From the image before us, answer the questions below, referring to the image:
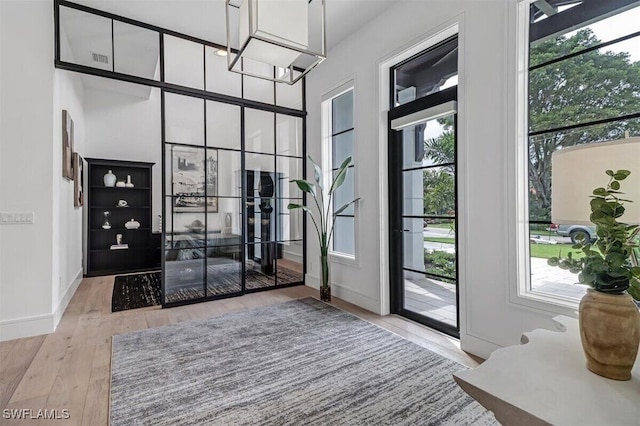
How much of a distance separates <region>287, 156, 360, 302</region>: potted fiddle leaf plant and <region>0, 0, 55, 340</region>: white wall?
2.48 m

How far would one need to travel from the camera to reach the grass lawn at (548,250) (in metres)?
2.12

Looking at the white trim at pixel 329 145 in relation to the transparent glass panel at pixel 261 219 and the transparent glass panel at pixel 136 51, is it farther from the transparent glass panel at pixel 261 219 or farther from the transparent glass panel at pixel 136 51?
the transparent glass panel at pixel 136 51

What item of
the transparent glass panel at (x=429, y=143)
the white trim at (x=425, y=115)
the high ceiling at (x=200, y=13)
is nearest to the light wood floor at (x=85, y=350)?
the transparent glass panel at (x=429, y=143)

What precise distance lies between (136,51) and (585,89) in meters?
4.35

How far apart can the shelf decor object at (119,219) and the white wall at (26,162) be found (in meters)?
2.78

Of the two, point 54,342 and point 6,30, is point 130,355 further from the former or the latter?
point 6,30

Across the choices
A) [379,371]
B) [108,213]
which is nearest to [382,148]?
[379,371]

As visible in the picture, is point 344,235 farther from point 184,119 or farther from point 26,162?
point 26,162

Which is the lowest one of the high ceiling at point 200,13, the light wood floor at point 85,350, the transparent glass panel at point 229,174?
the light wood floor at point 85,350

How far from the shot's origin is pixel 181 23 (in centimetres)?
360

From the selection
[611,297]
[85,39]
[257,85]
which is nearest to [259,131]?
[257,85]

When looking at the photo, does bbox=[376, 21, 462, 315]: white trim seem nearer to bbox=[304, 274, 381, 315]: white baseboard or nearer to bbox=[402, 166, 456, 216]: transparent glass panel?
bbox=[304, 274, 381, 315]: white baseboard

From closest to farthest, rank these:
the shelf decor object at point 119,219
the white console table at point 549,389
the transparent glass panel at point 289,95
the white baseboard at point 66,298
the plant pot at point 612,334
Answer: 1. the white console table at point 549,389
2. the plant pot at point 612,334
3. the white baseboard at point 66,298
4. the transparent glass panel at point 289,95
5. the shelf decor object at point 119,219

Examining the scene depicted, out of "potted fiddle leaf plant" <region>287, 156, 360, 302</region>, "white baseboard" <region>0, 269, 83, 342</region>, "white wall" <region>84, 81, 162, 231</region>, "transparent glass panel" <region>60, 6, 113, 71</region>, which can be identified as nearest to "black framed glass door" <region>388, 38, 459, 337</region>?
"potted fiddle leaf plant" <region>287, 156, 360, 302</region>
